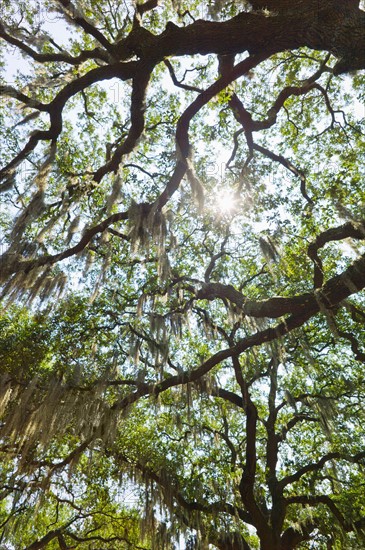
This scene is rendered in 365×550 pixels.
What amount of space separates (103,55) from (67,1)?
110 centimetres

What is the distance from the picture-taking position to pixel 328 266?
30.2ft

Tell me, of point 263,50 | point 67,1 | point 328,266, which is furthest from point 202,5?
point 328,266

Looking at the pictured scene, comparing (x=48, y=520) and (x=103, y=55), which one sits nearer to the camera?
(x=103, y=55)

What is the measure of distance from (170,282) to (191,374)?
80.3 inches

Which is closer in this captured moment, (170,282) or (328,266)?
(170,282)

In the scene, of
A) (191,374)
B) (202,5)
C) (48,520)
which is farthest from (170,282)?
(48,520)

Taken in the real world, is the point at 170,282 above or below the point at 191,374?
above

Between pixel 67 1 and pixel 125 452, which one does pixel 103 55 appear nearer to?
pixel 67 1

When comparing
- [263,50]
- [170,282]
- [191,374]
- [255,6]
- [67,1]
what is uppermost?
[67,1]

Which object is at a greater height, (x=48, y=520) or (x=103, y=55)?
(x=103, y=55)

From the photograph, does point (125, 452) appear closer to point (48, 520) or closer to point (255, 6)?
point (48, 520)

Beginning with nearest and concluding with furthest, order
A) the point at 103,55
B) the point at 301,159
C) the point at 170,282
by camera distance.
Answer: the point at 103,55, the point at 170,282, the point at 301,159

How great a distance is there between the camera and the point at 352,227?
5.49m

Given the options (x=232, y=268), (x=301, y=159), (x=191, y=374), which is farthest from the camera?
(x=232, y=268)
